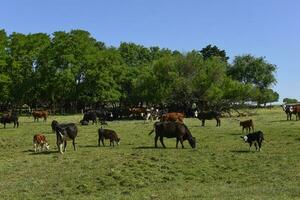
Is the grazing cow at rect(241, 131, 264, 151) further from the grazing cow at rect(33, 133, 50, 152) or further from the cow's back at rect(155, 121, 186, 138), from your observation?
the grazing cow at rect(33, 133, 50, 152)

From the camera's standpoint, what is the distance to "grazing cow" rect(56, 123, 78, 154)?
1103 inches

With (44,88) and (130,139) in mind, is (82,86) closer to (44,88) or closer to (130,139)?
(44,88)

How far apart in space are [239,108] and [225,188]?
172ft

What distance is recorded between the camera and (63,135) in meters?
28.7

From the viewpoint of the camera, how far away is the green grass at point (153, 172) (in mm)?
17812

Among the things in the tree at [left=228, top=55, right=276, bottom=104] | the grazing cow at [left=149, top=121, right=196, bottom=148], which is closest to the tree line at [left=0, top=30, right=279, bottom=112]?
the tree at [left=228, top=55, right=276, bottom=104]

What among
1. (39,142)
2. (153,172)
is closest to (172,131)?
(39,142)

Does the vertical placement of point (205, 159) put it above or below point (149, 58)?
below

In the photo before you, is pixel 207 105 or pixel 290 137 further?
pixel 207 105

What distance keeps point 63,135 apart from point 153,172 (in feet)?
28.4

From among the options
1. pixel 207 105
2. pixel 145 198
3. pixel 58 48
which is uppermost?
pixel 58 48

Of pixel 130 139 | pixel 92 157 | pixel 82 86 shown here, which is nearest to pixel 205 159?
pixel 92 157

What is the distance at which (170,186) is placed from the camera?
19125mm

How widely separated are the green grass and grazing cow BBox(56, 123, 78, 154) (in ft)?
1.78
